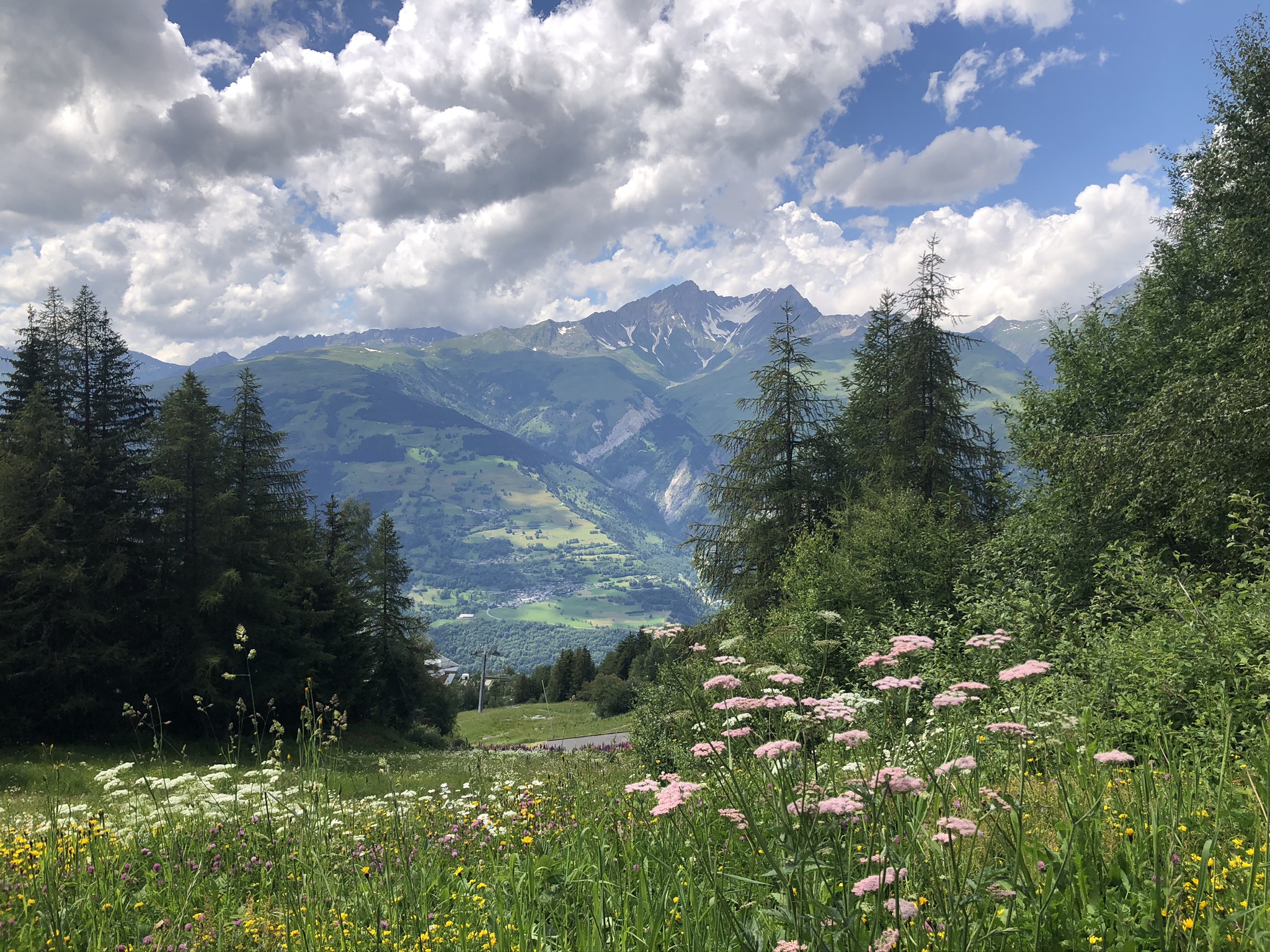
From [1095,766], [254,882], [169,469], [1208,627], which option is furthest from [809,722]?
→ [169,469]

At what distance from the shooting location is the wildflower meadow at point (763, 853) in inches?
88.0

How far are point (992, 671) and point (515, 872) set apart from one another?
11.3ft

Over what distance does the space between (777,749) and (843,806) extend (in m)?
0.30

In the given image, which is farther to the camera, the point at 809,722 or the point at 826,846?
the point at 809,722

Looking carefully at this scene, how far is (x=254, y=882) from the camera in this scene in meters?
4.57

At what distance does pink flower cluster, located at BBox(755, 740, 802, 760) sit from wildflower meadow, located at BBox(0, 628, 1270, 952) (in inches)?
0.7

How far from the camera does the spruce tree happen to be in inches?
1016

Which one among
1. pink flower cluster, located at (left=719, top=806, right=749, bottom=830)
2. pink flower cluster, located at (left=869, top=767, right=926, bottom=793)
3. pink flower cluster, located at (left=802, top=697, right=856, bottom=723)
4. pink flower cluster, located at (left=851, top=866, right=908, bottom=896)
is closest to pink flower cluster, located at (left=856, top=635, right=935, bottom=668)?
pink flower cluster, located at (left=802, top=697, right=856, bottom=723)

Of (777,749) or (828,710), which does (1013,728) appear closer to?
(828,710)

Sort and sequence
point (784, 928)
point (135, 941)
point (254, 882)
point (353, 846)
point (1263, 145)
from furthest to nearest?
point (1263, 145)
point (353, 846)
point (254, 882)
point (135, 941)
point (784, 928)

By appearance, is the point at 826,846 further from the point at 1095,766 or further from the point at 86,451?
the point at 86,451

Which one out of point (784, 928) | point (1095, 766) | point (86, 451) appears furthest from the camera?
point (86, 451)

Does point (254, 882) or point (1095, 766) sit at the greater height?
point (1095, 766)

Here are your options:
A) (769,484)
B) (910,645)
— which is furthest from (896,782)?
(769,484)
